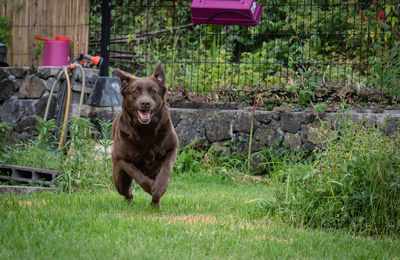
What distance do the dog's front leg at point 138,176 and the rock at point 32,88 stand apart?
447 centimetres

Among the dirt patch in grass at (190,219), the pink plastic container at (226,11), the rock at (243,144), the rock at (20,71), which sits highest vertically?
the pink plastic container at (226,11)

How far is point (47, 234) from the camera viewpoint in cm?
348

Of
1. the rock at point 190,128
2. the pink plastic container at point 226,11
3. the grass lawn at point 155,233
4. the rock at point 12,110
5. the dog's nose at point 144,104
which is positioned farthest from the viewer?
the rock at point 12,110

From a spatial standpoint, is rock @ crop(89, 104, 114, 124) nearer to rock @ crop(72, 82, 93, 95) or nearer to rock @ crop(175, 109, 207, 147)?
rock @ crop(72, 82, 93, 95)

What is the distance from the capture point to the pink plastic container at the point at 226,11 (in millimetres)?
7312

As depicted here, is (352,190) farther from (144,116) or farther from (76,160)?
(76,160)

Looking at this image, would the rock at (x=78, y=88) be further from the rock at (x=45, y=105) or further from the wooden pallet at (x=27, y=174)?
the wooden pallet at (x=27, y=174)

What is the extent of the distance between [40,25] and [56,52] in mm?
675

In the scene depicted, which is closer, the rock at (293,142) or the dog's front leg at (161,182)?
the dog's front leg at (161,182)

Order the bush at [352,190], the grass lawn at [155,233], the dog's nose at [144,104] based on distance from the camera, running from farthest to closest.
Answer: the dog's nose at [144,104]
the bush at [352,190]
the grass lawn at [155,233]

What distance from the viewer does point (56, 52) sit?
8500 millimetres

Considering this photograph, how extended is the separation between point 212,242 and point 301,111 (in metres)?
4.68

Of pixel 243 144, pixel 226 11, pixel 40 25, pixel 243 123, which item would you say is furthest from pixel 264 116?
pixel 40 25

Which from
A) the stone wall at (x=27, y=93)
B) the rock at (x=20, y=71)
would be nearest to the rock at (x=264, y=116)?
the stone wall at (x=27, y=93)
